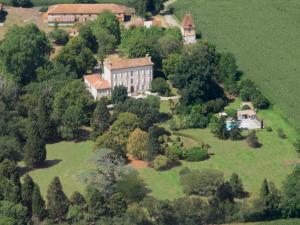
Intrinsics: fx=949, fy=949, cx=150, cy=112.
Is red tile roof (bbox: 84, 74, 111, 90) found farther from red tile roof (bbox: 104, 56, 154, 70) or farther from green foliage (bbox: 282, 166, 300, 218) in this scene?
green foliage (bbox: 282, 166, 300, 218)

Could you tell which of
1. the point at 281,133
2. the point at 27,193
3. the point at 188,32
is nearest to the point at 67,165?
the point at 27,193

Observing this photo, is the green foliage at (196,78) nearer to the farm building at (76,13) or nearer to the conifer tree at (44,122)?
the conifer tree at (44,122)

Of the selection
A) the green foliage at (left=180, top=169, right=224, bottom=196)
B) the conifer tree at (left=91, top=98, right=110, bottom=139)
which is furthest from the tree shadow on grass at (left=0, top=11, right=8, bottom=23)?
the green foliage at (left=180, top=169, right=224, bottom=196)

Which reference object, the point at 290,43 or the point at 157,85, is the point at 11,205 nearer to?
the point at 157,85

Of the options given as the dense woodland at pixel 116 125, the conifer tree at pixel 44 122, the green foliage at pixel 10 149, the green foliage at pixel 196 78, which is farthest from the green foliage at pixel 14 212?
the green foliage at pixel 196 78

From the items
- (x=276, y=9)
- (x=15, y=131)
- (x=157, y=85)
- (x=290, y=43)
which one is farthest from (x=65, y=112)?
(x=276, y=9)
